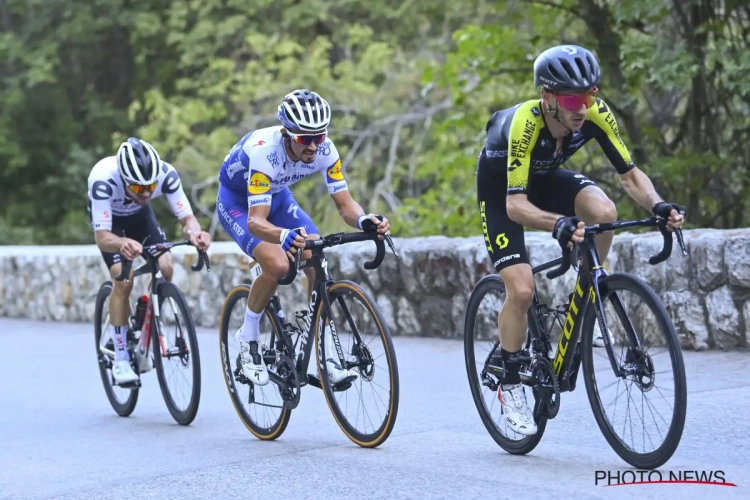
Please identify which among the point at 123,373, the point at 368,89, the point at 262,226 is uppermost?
the point at 368,89

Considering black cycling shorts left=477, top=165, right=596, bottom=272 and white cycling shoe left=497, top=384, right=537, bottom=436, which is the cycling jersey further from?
white cycling shoe left=497, top=384, right=537, bottom=436

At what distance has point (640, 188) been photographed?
556cm

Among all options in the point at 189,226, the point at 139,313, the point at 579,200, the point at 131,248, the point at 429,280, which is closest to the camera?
the point at 579,200

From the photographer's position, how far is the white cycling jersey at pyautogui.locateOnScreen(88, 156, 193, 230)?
795cm

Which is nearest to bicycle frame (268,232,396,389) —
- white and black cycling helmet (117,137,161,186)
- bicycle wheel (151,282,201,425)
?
bicycle wheel (151,282,201,425)

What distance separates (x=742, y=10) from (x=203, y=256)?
22.3ft

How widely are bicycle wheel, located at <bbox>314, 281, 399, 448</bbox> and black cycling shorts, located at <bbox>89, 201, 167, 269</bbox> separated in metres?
2.43

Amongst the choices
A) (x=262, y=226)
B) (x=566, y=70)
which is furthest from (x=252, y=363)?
(x=566, y=70)

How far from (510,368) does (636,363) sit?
0.86 metres

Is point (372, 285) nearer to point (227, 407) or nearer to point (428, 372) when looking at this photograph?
point (428, 372)

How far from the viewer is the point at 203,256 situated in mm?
7621

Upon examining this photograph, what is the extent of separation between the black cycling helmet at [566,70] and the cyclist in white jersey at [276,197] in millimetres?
1283

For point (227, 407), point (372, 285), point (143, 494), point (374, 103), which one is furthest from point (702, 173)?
point (374, 103)

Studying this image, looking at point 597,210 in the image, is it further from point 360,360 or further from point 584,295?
point 360,360
